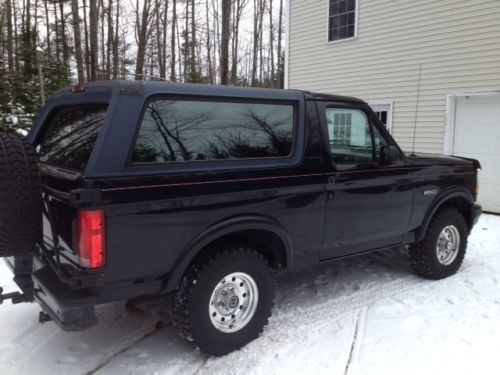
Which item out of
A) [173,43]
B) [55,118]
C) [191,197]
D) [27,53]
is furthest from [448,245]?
[173,43]

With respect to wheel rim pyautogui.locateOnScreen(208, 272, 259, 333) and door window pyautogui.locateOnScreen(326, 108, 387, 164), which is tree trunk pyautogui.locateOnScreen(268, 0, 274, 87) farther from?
wheel rim pyautogui.locateOnScreen(208, 272, 259, 333)

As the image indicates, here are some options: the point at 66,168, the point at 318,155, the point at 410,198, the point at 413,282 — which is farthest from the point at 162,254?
the point at 413,282

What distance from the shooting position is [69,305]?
8.64 ft

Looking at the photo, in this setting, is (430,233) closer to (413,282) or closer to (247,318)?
(413,282)

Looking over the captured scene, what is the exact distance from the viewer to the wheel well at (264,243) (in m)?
3.29

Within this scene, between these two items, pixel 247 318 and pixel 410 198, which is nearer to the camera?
pixel 247 318

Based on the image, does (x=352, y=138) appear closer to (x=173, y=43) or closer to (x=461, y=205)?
(x=461, y=205)

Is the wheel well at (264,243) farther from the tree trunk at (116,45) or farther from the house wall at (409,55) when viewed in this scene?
the tree trunk at (116,45)

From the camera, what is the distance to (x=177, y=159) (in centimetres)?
298

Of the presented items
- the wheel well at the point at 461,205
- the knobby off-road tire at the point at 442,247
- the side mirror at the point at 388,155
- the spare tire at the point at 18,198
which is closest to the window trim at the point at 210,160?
the spare tire at the point at 18,198

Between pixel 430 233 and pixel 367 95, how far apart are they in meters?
6.62

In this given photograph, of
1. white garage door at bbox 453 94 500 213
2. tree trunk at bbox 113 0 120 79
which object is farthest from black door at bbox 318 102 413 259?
tree trunk at bbox 113 0 120 79

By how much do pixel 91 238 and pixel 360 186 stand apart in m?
2.44

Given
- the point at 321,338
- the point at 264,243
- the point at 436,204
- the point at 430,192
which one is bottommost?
the point at 321,338
